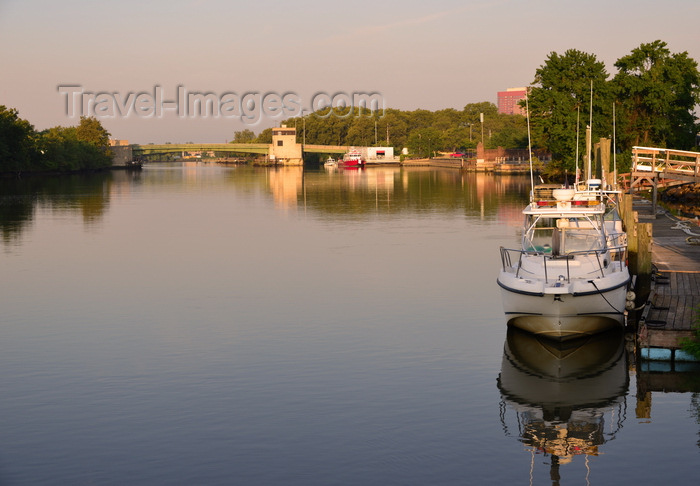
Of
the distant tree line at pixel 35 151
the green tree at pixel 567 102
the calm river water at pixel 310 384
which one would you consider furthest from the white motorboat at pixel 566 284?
the distant tree line at pixel 35 151

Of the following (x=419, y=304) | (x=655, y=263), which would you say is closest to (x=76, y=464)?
(x=419, y=304)

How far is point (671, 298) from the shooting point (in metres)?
23.1

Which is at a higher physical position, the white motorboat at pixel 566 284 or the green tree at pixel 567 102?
the green tree at pixel 567 102

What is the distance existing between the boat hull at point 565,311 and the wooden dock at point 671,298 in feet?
2.92

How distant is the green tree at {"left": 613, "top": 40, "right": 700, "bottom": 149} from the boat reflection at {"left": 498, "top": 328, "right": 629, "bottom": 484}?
2727 inches

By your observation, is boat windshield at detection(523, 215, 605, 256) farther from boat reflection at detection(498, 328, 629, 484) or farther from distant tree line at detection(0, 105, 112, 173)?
distant tree line at detection(0, 105, 112, 173)

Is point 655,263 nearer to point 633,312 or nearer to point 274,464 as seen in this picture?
point 633,312

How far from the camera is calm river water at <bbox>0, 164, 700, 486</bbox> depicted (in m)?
15.1

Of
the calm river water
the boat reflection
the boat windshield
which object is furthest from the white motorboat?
the calm river water

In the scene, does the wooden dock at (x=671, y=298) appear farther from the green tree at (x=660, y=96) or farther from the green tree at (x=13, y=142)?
the green tree at (x=13, y=142)

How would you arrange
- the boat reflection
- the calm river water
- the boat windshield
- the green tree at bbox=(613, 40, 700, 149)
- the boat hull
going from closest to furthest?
the calm river water
the boat reflection
the boat hull
the boat windshield
the green tree at bbox=(613, 40, 700, 149)

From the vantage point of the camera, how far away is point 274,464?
15.0m

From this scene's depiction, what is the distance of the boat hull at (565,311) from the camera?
22062 millimetres

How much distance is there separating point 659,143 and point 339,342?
7398 centimetres
